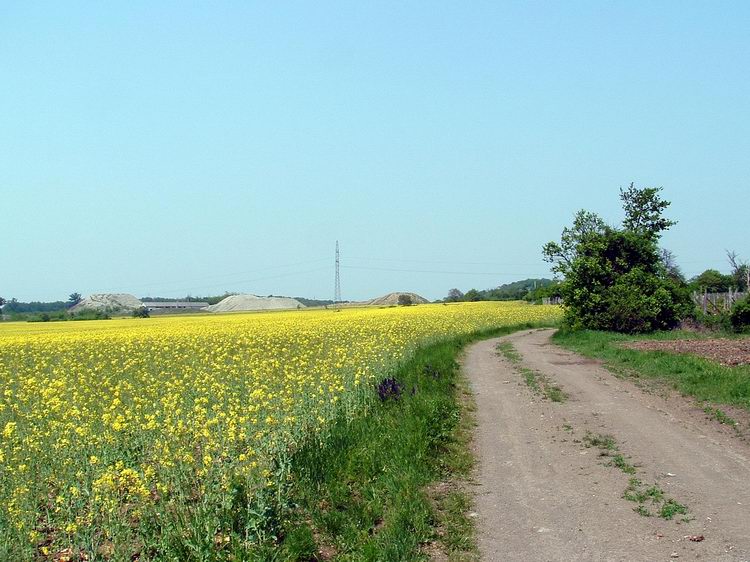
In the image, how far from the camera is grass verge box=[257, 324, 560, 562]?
648 cm

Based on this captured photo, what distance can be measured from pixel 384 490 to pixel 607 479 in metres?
2.55

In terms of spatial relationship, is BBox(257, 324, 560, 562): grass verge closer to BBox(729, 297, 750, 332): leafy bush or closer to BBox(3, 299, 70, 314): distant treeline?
BBox(729, 297, 750, 332): leafy bush

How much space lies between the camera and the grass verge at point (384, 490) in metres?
6.48

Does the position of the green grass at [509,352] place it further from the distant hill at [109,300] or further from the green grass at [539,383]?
the distant hill at [109,300]

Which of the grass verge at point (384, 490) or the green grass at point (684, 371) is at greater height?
the green grass at point (684, 371)

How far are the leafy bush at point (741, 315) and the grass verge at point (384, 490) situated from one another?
79.7 feet

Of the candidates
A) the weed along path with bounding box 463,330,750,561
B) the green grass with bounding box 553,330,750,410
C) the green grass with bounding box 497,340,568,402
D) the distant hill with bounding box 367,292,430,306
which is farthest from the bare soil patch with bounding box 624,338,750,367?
the distant hill with bounding box 367,292,430,306

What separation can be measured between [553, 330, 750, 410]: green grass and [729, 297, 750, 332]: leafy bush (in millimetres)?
8304

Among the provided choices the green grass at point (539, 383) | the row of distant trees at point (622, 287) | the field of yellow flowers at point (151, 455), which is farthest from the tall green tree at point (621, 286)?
the field of yellow flowers at point (151, 455)

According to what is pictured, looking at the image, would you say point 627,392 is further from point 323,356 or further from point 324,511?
point 324,511

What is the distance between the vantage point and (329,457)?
29.1 feet

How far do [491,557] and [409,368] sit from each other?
11.9 metres

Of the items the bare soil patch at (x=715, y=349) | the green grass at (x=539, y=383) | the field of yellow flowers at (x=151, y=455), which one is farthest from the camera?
the bare soil patch at (x=715, y=349)

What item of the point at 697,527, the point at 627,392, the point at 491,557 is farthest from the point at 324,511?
the point at 627,392
